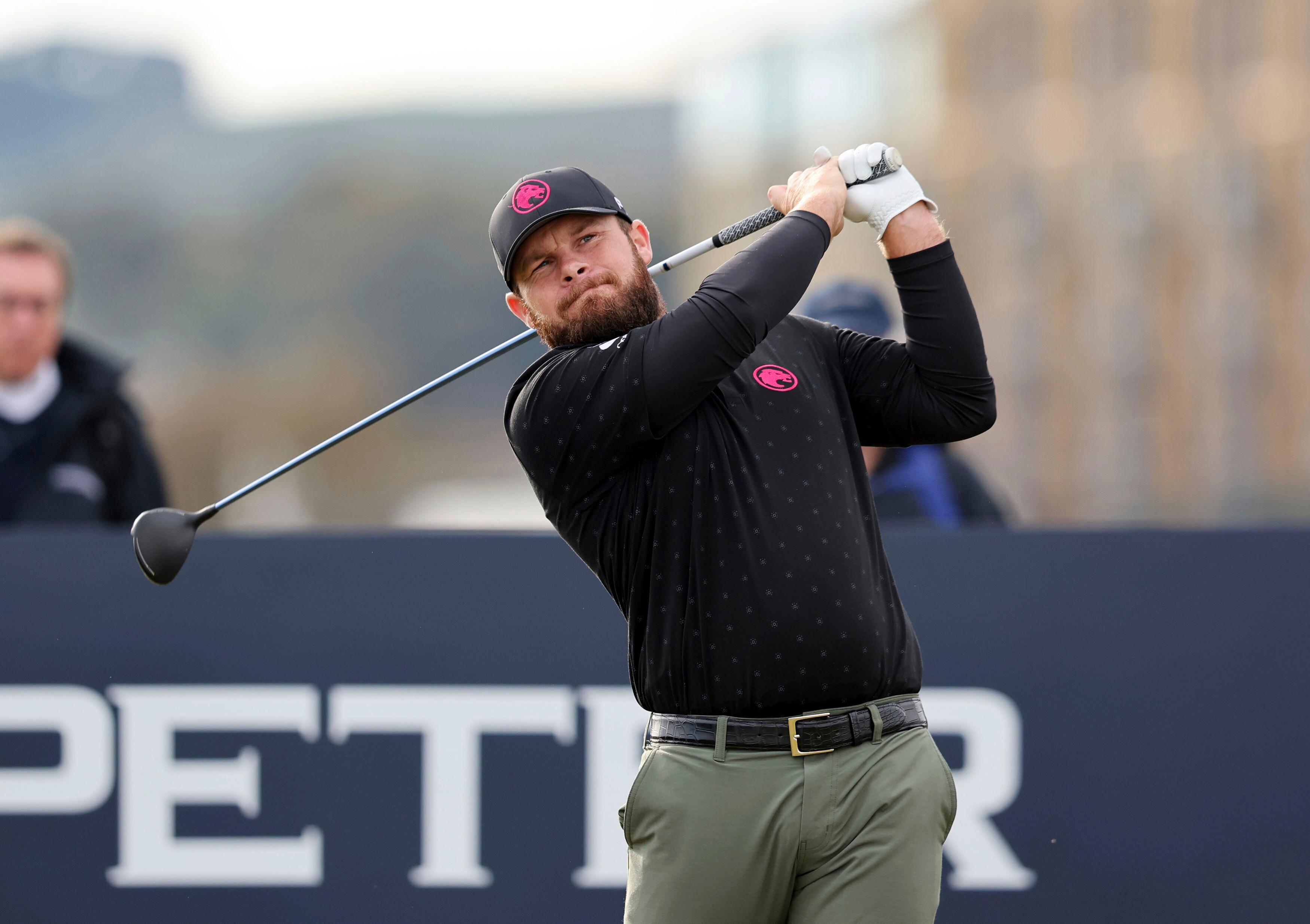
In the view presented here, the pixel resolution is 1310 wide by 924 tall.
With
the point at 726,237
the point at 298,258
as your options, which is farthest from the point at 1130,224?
the point at 726,237

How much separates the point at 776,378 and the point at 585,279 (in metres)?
0.30

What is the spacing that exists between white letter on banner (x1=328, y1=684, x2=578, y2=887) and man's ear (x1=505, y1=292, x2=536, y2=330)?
105 cm

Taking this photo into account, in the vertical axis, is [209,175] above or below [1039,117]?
below

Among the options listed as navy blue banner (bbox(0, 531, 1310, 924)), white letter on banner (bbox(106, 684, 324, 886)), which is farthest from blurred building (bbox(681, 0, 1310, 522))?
white letter on banner (bbox(106, 684, 324, 886))

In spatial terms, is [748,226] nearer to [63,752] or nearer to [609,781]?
[609,781]

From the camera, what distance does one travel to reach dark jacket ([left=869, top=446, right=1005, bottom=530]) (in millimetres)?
3127

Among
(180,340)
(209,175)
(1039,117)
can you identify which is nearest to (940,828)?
(180,340)

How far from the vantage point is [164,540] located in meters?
2.23

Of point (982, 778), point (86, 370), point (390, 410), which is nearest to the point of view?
point (390, 410)

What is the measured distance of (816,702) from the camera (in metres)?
1.73

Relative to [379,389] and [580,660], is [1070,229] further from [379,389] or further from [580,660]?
[580,660]

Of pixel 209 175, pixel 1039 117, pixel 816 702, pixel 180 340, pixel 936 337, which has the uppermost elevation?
pixel 1039 117

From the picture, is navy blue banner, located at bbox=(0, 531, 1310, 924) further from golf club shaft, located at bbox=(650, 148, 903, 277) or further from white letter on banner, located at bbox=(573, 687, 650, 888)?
golf club shaft, located at bbox=(650, 148, 903, 277)

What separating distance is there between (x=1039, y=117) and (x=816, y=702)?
48.0m
